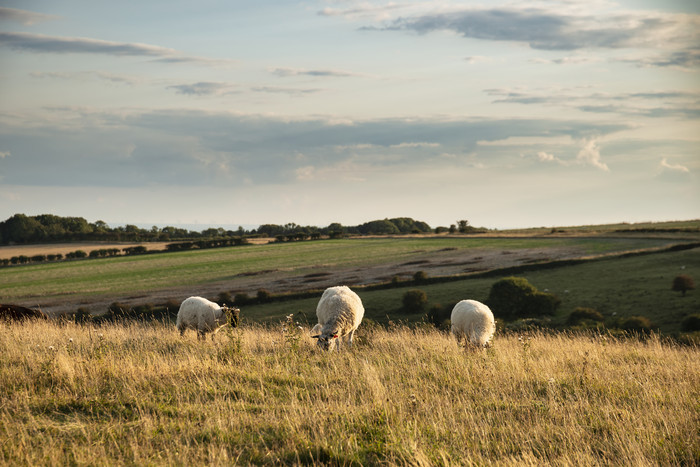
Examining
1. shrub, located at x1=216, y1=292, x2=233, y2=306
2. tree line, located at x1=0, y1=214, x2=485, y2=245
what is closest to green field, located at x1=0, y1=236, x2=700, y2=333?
shrub, located at x1=216, y1=292, x2=233, y2=306

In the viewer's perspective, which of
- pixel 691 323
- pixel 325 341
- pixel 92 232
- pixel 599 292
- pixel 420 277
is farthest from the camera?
pixel 92 232

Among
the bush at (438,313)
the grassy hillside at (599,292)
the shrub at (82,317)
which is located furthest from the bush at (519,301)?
the shrub at (82,317)

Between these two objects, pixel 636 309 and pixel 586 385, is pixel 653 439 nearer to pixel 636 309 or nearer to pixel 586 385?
pixel 586 385

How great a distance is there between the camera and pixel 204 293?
69062mm

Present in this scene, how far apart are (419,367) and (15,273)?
107506 mm

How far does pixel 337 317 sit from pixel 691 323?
31.9 meters

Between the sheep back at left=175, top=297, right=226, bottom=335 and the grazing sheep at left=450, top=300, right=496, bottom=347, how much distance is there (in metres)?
7.81

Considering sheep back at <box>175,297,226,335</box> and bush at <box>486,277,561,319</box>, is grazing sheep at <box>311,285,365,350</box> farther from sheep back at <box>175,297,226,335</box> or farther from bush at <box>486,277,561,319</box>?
bush at <box>486,277,561,319</box>

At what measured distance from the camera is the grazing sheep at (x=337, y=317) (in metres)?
14.8

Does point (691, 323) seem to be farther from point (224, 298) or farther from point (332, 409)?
point (224, 298)

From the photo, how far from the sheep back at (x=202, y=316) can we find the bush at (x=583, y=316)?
32365 mm

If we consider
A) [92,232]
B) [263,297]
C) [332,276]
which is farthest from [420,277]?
[92,232]

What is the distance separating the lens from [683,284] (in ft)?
148

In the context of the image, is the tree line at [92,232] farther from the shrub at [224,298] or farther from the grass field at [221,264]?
the shrub at [224,298]
